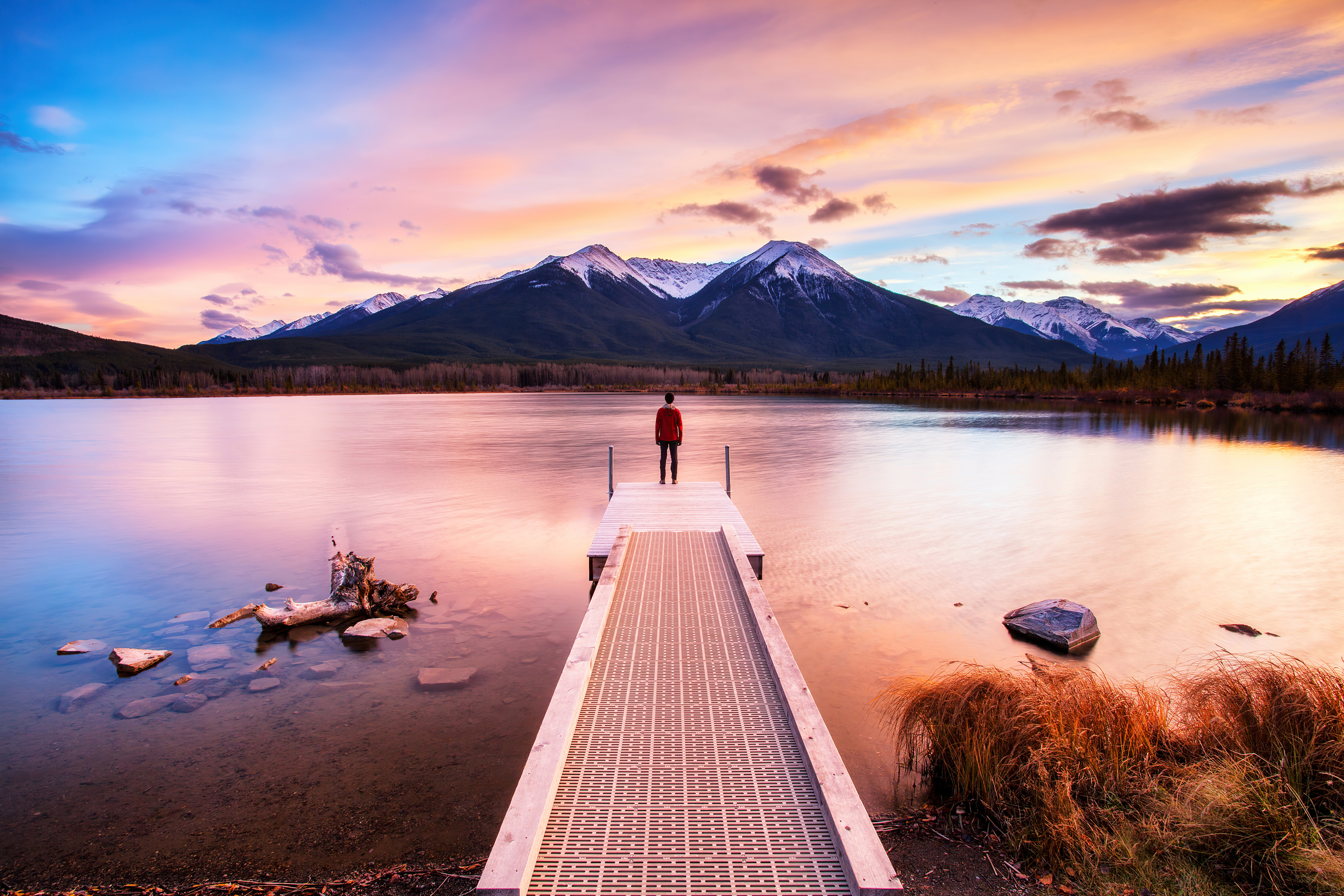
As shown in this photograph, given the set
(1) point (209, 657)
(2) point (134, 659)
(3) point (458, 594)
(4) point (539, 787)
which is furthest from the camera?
(3) point (458, 594)

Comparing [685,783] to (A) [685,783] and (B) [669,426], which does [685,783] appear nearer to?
(A) [685,783]

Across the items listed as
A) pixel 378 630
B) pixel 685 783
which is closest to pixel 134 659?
pixel 378 630

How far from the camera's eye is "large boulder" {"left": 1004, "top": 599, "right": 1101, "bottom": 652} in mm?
8883

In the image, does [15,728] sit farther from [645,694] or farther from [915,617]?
[915,617]

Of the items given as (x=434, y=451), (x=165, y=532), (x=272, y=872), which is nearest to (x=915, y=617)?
(x=272, y=872)

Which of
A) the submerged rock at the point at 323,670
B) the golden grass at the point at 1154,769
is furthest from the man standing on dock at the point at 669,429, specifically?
the golden grass at the point at 1154,769

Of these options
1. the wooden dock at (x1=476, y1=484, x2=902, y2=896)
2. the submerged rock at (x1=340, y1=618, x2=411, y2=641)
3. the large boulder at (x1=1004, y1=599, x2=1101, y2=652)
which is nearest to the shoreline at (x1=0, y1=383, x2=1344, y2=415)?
the large boulder at (x1=1004, y1=599, x2=1101, y2=652)

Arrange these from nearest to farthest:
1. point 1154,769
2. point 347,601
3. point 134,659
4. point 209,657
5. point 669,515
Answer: point 1154,769 < point 134,659 < point 209,657 < point 347,601 < point 669,515

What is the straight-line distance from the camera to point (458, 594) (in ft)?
36.7

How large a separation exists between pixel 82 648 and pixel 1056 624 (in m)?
13.3

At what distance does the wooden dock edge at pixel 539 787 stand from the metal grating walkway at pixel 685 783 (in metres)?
0.16

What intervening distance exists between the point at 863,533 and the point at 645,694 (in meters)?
11.4

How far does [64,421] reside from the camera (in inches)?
2443

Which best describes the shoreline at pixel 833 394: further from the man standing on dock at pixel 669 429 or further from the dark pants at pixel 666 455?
the man standing on dock at pixel 669 429
